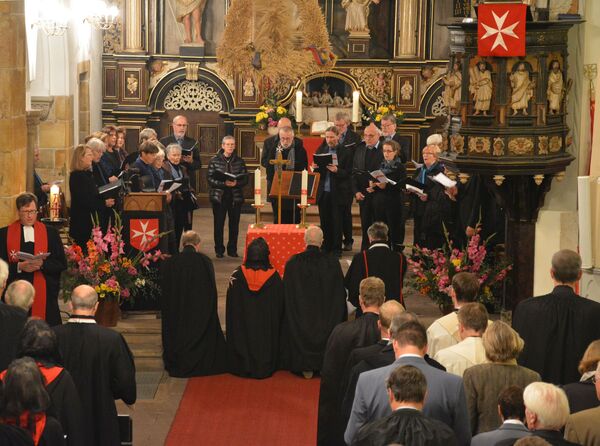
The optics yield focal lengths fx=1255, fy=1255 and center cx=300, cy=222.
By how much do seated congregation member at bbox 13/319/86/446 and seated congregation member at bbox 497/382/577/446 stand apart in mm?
2515

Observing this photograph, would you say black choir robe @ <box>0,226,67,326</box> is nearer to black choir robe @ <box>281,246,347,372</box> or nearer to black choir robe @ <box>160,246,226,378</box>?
black choir robe @ <box>160,246,226,378</box>

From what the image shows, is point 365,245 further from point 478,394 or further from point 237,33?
point 478,394

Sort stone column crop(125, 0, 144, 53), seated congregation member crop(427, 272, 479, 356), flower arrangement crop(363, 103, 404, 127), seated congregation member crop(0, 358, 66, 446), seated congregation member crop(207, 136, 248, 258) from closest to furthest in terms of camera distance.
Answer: seated congregation member crop(0, 358, 66, 446), seated congregation member crop(427, 272, 479, 356), seated congregation member crop(207, 136, 248, 258), flower arrangement crop(363, 103, 404, 127), stone column crop(125, 0, 144, 53)

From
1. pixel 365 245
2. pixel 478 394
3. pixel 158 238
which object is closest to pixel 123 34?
pixel 365 245

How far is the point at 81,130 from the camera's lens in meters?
19.5

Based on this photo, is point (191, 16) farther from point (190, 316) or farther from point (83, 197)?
point (190, 316)

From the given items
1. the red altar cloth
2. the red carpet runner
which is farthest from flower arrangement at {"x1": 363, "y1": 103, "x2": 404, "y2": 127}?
the red carpet runner

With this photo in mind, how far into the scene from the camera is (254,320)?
11.4 metres

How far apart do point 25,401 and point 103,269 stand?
18.3 feet

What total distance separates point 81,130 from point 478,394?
13.7m

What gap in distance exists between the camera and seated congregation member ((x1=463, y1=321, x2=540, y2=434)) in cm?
660

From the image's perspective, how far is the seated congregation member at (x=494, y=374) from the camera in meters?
6.60

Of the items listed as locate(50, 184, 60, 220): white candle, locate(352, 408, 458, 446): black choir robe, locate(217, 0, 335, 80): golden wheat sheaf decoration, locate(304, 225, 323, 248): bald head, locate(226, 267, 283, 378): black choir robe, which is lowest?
locate(226, 267, 283, 378): black choir robe

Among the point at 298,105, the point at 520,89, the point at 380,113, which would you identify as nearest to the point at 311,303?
the point at 520,89
